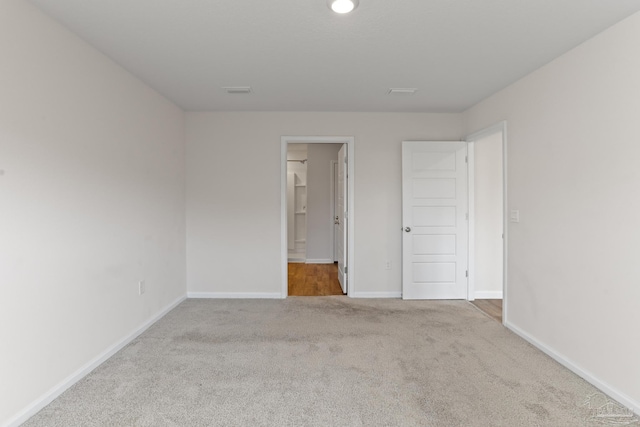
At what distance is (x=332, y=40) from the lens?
242 cm

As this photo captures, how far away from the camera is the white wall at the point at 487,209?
171 inches

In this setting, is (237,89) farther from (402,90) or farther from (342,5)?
(342,5)

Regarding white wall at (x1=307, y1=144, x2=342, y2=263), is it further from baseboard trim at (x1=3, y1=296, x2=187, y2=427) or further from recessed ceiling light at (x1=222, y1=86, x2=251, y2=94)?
baseboard trim at (x1=3, y1=296, x2=187, y2=427)

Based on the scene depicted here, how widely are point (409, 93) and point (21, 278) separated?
3505 mm

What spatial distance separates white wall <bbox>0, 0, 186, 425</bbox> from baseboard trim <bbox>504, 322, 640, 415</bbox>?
3554 millimetres

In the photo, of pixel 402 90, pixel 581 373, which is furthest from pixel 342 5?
pixel 581 373

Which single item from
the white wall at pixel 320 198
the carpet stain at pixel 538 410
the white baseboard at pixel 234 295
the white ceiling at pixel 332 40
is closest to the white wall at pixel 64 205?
the white ceiling at pixel 332 40

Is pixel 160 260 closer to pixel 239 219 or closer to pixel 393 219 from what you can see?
pixel 239 219

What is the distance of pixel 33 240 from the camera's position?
202 cm

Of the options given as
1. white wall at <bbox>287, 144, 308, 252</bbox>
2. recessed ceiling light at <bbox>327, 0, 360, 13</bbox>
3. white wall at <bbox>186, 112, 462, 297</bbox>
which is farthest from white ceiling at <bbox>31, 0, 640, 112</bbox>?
white wall at <bbox>287, 144, 308, 252</bbox>

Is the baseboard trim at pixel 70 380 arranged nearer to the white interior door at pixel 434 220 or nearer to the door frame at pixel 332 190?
the white interior door at pixel 434 220

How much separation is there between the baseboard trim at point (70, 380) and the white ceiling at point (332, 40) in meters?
2.34

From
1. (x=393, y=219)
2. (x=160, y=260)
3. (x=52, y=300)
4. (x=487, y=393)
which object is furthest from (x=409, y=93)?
(x=52, y=300)

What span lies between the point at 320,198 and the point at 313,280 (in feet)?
6.70
